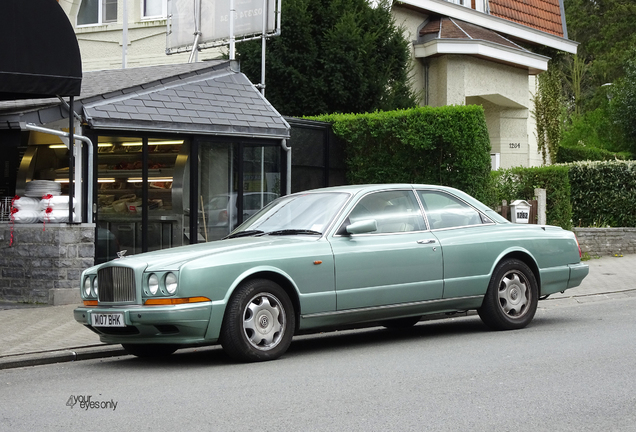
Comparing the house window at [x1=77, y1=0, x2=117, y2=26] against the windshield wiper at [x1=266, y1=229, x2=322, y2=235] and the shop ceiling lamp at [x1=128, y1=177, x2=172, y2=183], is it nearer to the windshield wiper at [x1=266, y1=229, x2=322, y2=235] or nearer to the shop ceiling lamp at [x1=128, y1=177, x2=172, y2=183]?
the shop ceiling lamp at [x1=128, y1=177, x2=172, y2=183]

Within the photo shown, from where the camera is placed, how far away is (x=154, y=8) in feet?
83.5

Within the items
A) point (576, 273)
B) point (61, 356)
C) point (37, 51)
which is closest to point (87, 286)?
point (61, 356)

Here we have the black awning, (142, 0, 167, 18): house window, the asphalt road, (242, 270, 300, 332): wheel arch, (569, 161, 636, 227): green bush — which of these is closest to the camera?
the asphalt road

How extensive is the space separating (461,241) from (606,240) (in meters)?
13.1

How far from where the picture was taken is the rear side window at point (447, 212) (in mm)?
9656

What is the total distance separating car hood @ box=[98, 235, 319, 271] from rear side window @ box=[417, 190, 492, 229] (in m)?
1.60

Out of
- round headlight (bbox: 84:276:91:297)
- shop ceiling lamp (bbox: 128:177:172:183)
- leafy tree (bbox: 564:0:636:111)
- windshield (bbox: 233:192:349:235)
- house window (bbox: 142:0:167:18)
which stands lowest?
round headlight (bbox: 84:276:91:297)

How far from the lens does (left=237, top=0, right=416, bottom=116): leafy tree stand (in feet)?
65.5

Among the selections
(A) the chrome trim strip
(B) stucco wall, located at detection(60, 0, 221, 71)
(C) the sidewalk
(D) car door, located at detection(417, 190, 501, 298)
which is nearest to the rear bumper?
(D) car door, located at detection(417, 190, 501, 298)

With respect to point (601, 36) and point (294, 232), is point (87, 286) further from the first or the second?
point (601, 36)

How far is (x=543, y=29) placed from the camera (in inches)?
1184

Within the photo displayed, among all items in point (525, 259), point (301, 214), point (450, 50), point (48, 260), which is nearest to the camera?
point (301, 214)

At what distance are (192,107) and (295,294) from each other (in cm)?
Result: 704

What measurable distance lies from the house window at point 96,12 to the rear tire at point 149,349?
1917 centimetres
